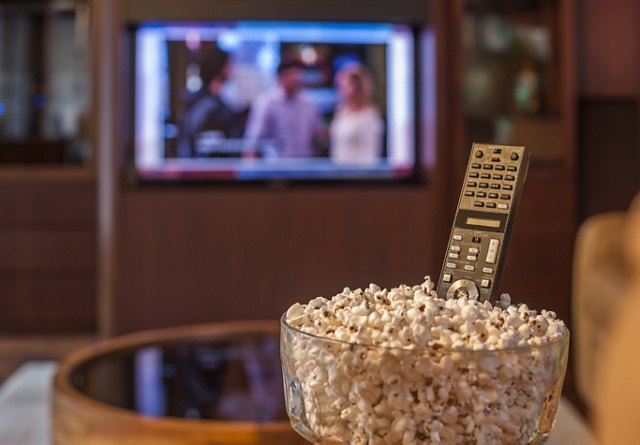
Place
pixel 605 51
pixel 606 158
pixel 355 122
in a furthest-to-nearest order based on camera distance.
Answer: pixel 606 158, pixel 605 51, pixel 355 122

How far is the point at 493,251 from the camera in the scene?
0.64 m

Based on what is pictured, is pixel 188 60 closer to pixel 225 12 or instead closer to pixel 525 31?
pixel 225 12

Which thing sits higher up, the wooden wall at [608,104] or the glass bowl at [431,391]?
the wooden wall at [608,104]

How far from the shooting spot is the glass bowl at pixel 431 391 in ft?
1.81

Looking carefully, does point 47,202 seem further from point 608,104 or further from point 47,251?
point 608,104

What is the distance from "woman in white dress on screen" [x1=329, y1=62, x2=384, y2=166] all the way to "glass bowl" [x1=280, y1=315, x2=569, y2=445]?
3153mm

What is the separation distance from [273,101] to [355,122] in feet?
1.26

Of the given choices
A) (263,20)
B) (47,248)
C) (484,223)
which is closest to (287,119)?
(263,20)

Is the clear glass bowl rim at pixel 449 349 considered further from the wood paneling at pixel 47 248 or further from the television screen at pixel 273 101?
the wood paneling at pixel 47 248

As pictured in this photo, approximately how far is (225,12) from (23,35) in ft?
3.73

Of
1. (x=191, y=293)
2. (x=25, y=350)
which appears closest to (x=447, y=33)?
(x=191, y=293)

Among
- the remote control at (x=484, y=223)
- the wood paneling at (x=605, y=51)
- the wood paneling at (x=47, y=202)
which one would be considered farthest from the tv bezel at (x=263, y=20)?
the remote control at (x=484, y=223)

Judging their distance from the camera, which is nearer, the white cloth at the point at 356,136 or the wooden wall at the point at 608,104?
the white cloth at the point at 356,136

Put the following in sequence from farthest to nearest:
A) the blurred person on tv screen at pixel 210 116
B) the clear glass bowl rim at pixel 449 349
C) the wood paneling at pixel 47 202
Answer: the wood paneling at pixel 47 202
the blurred person on tv screen at pixel 210 116
the clear glass bowl rim at pixel 449 349
